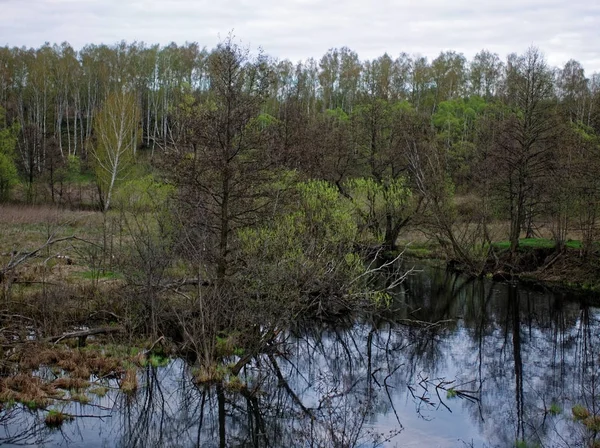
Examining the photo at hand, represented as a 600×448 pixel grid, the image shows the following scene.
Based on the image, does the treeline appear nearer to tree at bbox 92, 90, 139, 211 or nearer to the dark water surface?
tree at bbox 92, 90, 139, 211

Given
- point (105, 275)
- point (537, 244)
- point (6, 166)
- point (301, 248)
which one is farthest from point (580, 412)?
point (6, 166)

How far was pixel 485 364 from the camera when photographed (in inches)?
648

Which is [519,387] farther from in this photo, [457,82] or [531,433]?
[457,82]

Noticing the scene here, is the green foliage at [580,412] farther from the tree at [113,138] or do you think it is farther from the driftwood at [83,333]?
the tree at [113,138]

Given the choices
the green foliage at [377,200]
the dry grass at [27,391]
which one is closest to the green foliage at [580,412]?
the dry grass at [27,391]

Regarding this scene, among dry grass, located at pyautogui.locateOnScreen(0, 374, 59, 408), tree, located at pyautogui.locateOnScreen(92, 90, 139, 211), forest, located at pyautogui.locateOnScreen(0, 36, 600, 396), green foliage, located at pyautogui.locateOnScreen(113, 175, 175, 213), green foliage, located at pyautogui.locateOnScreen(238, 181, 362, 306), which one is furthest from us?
tree, located at pyautogui.locateOnScreen(92, 90, 139, 211)

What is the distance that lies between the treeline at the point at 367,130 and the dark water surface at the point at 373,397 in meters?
4.42

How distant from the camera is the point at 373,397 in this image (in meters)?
13.9

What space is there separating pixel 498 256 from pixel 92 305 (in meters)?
21.4

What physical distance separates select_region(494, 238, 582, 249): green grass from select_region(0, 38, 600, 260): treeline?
0.68 m

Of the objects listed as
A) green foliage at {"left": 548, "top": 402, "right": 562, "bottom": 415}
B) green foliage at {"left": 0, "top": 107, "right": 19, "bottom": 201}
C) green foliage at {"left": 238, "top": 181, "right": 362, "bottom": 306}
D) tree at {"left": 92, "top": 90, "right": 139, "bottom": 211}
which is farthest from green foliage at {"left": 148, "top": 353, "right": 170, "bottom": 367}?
green foliage at {"left": 0, "top": 107, "right": 19, "bottom": 201}

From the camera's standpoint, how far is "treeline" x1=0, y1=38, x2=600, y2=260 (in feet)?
58.6

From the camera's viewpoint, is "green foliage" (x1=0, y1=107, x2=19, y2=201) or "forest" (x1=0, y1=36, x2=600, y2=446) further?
"green foliage" (x1=0, y1=107, x2=19, y2=201)

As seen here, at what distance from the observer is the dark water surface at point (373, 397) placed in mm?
11586
